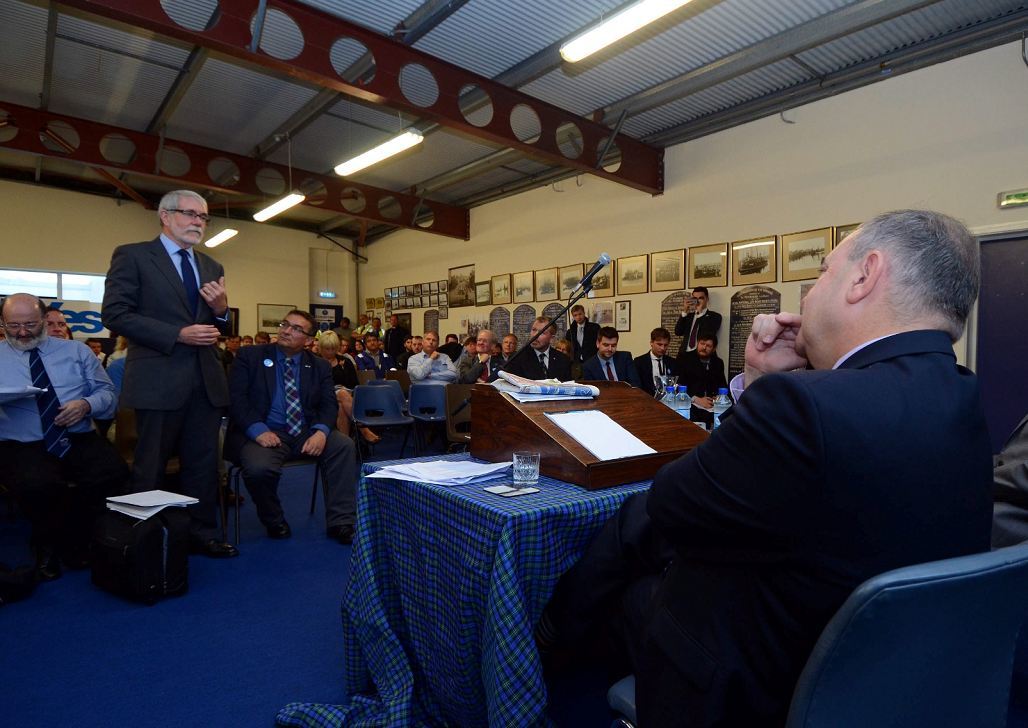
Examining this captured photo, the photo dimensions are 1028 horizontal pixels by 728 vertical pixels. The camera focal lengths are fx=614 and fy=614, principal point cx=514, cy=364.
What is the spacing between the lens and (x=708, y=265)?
692cm

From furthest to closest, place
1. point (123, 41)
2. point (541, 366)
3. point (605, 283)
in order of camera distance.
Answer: point (605, 283) < point (123, 41) < point (541, 366)

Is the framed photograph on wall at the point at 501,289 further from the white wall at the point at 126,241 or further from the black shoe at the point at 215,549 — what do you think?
the black shoe at the point at 215,549

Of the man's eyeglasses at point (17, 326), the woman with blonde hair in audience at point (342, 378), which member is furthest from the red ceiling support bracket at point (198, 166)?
the man's eyeglasses at point (17, 326)

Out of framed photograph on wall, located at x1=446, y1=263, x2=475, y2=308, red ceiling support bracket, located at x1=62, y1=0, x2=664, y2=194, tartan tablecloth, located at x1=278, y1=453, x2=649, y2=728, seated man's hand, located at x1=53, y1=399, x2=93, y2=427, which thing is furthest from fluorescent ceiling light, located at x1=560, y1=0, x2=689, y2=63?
framed photograph on wall, located at x1=446, y1=263, x2=475, y2=308

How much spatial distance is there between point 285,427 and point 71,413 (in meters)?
1.00

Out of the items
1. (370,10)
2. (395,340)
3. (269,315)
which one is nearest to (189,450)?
(370,10)

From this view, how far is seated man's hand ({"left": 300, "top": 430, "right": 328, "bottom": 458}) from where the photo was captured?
11.2ft

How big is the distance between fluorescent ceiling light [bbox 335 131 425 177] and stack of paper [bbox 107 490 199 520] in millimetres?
4434

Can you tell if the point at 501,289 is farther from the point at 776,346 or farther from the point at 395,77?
the point at 776,346

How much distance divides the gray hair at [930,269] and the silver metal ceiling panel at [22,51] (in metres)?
6.89

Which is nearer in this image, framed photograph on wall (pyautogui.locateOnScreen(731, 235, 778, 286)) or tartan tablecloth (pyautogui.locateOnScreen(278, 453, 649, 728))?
tartan tablecloth (pyautogui.locateOnScreen(278, 453, 649, 728))

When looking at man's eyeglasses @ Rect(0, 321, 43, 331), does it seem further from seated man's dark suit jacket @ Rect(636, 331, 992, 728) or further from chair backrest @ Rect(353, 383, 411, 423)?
seated man's dark suit jacket @ Rect(636, 331, 992, 728)

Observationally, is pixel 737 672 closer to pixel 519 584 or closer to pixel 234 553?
pixel 519 584

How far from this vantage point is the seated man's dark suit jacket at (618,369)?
5191 mm
